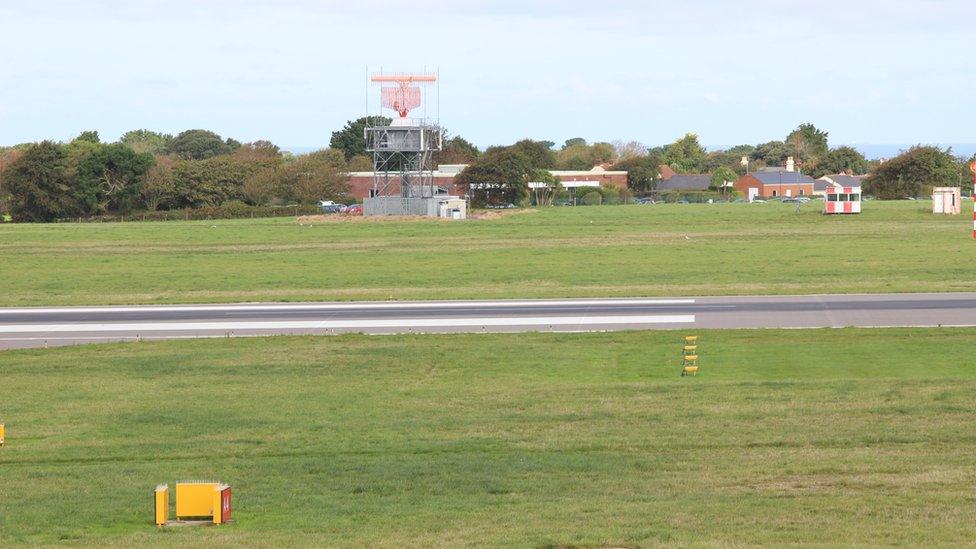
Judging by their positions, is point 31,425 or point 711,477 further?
point 31,425

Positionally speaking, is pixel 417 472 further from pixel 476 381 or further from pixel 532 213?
pixel 532 213

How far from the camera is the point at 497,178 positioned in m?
144

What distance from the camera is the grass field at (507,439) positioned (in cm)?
1670

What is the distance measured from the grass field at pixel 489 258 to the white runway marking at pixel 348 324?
7.90 metres

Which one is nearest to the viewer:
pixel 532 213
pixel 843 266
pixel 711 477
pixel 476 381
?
pixel 711 477

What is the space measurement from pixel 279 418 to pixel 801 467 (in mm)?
10995

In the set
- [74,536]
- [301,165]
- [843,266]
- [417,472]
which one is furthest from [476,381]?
[301,165]

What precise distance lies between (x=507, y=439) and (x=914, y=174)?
141639mm

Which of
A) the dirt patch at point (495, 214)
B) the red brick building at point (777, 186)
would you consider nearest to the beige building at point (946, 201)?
the dirt patch at point (495, 214)

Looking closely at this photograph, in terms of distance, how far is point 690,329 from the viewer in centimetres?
3831

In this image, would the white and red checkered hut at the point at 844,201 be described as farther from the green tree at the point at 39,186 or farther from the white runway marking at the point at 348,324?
the green tree at the point at 39,186

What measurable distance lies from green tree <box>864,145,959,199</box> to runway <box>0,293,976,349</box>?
372 feet

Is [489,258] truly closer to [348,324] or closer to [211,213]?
[348,324]

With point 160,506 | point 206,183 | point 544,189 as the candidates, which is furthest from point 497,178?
point 160,506
